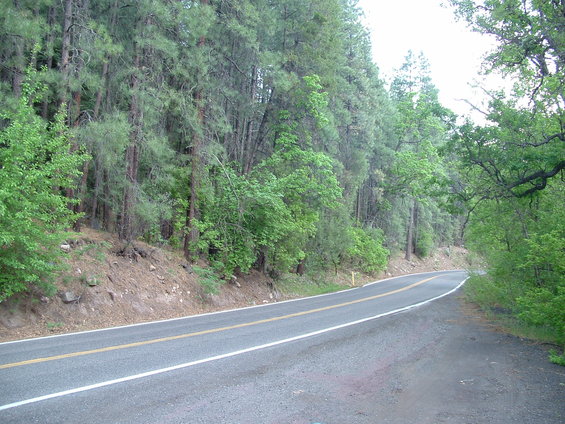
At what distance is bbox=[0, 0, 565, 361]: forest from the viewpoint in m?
9.18

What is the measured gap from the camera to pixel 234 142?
781 inches

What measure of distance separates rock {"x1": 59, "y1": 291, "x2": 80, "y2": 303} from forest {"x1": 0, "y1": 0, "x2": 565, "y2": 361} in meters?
0.78

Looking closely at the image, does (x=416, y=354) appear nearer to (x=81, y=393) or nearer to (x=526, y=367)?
(x=526, y=367)

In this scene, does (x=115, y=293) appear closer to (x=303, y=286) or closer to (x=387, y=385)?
Answer: (x=387, y=385)

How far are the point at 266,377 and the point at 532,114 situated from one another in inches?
356

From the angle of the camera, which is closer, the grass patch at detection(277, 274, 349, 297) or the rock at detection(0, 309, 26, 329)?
the rock at detection(0, 309, 26, 329)

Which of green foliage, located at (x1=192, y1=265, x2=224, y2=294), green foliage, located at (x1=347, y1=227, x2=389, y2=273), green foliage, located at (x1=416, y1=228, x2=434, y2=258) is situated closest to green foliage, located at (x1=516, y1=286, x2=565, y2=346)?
green foliage, located at (x1=192, y1=265, x2=224, y2=294)

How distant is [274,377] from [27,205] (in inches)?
249

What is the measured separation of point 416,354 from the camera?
7.56 meters

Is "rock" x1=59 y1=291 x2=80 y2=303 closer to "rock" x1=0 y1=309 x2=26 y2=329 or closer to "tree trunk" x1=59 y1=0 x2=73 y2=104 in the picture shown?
"rock" x1=0 y1=309 x2=26 y2=329

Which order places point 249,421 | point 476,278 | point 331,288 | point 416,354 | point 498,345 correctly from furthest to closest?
point 331,288
point 476,278
point 498,345
point 416,354
point 249,421

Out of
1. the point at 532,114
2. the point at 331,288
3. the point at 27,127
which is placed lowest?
the point at 331,288

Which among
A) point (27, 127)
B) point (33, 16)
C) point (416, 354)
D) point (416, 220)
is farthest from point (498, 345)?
point (416, 220)

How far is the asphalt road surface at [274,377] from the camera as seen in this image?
4.61 m
